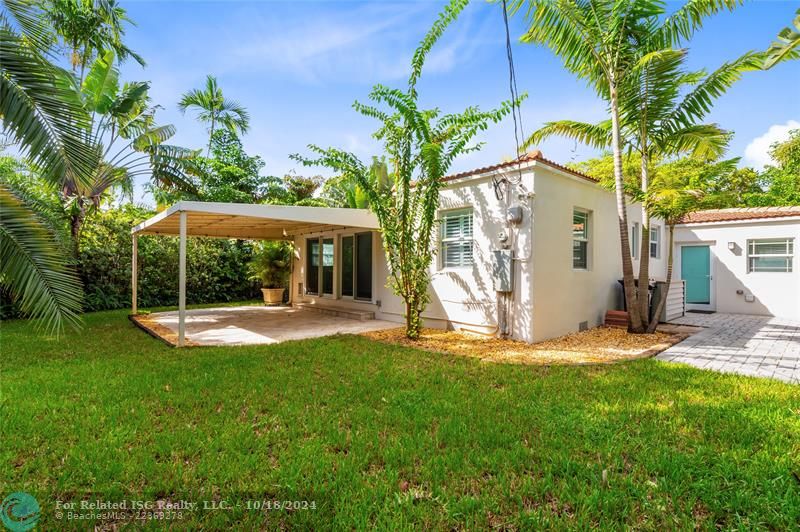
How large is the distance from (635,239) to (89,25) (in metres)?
18.2

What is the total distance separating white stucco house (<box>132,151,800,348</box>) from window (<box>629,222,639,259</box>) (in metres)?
0.05

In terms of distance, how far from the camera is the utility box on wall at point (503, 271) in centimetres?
817

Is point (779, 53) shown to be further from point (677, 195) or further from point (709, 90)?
point (677, 195)

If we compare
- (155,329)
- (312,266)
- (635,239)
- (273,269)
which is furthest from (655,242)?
(155,329)

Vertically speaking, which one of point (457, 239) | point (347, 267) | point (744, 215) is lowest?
point (347, 267)

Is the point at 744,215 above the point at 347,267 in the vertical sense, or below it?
above

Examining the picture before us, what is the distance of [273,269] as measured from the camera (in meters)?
15.6

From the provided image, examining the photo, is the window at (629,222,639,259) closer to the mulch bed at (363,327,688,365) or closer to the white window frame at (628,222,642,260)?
the white window frame at (628,222,642,260)

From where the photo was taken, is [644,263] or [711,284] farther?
[711,284]

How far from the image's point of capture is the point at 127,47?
47.2ft

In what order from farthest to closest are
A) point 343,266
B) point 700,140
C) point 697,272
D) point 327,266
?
point 697,272 < point 327,266 < point 343,266 < point 700,140

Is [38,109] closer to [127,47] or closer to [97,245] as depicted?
[97,245]

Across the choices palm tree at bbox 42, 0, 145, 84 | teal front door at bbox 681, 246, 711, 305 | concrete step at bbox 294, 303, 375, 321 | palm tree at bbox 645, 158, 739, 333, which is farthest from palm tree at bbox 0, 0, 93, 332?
teal front door at bbox 681, 246, 711, 305

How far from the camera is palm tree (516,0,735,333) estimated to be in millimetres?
7734
